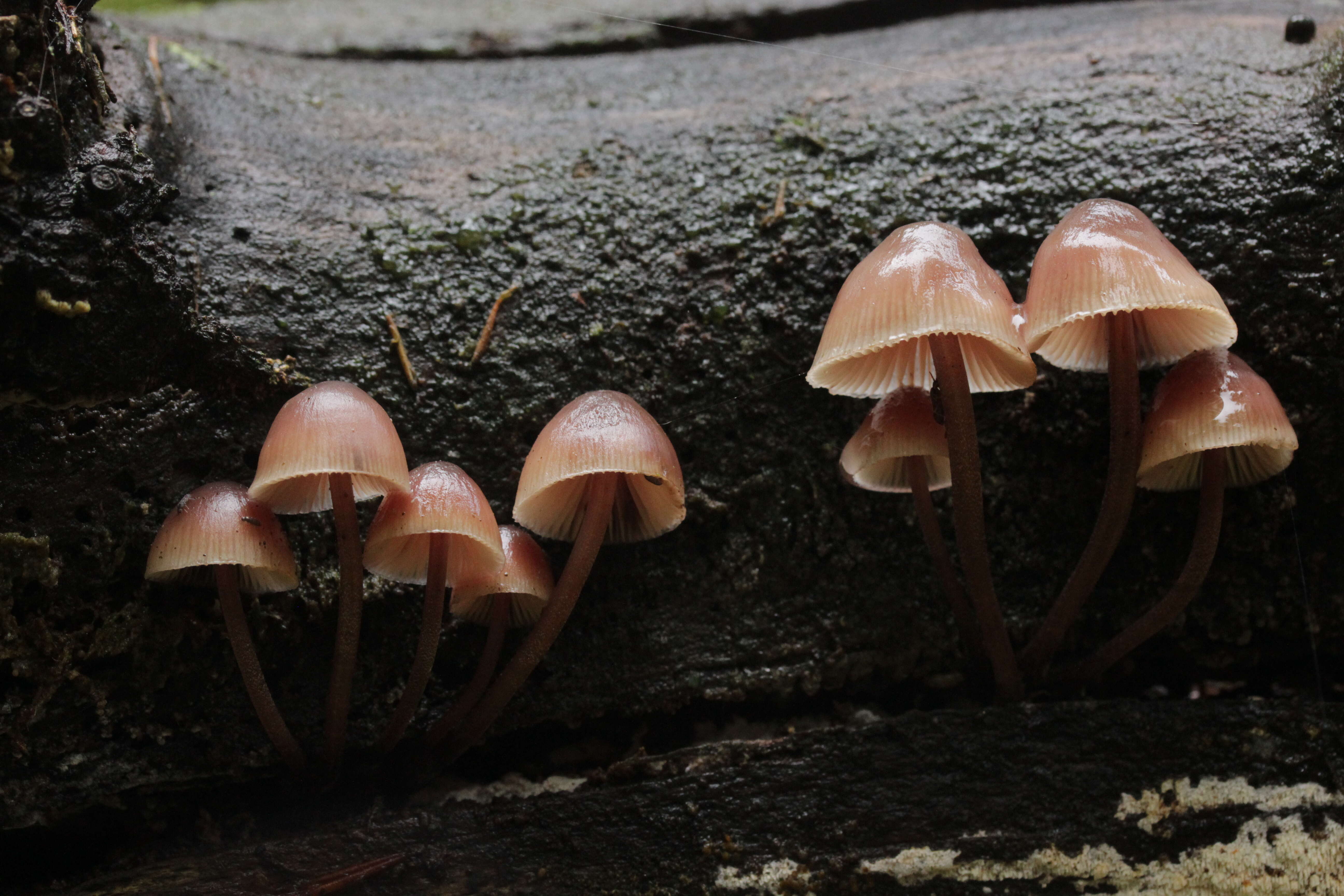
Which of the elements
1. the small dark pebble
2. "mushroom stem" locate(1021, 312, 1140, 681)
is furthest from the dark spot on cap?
the small dark pebble

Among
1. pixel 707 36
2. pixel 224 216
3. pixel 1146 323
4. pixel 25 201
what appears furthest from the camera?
pixel 707 36

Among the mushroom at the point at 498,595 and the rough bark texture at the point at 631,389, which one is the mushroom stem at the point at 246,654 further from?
the mushroom at the point at 498,595

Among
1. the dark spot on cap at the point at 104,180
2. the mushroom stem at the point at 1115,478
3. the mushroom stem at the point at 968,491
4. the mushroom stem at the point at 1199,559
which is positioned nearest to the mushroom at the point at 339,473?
the dark spot on cap at the point at 104,180

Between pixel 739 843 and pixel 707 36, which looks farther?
pixel 707 36

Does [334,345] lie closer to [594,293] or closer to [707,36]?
[594,293]

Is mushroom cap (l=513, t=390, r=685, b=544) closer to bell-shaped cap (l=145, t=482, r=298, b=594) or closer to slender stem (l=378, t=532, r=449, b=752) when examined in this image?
slender stem (l=378, t=532, r=449, b=752)

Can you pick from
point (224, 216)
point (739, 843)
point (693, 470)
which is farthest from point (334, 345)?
point (739, 843)
